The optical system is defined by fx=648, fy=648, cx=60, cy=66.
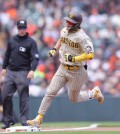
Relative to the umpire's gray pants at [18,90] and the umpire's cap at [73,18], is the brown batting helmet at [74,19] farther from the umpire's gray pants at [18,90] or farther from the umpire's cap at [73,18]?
the umpire's gray pants at [18,90]

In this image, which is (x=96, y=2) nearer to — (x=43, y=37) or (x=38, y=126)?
(x=43, y=37)

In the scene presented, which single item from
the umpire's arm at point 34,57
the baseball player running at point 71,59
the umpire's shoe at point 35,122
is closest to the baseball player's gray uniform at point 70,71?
the baseball player running at point 71,59

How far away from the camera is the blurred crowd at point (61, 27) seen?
1731cm

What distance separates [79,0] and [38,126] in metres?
10.5

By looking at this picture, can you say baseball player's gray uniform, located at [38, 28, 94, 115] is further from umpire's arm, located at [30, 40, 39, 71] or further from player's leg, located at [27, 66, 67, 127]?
umpire's arm, located at [30, 40, 39, 71]

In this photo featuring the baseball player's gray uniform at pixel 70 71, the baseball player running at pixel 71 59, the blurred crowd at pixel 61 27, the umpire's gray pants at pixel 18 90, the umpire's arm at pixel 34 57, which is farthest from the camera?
the blurred crowd at pixel 61 27

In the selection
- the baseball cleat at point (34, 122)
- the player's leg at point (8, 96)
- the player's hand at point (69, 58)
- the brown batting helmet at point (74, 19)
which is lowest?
the baseball cleat at point (34, 122)

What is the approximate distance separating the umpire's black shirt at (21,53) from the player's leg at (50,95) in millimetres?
939

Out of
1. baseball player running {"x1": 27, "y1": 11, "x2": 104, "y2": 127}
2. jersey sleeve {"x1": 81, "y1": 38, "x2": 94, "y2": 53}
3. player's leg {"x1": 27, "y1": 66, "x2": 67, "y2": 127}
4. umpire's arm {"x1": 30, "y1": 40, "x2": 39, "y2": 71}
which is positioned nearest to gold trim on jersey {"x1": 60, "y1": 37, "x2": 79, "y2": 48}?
baseball player running {"x1": 27, "y1": 11, "x2": 104, "y2": 127}

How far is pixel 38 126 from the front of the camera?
11.0 metres

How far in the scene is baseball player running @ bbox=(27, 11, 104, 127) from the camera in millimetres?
10688

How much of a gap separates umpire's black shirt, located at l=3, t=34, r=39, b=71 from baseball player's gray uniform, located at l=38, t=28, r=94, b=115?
958 millimetres

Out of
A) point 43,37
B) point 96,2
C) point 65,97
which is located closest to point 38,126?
point 65,97

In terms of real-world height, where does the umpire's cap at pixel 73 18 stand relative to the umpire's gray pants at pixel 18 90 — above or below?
above
